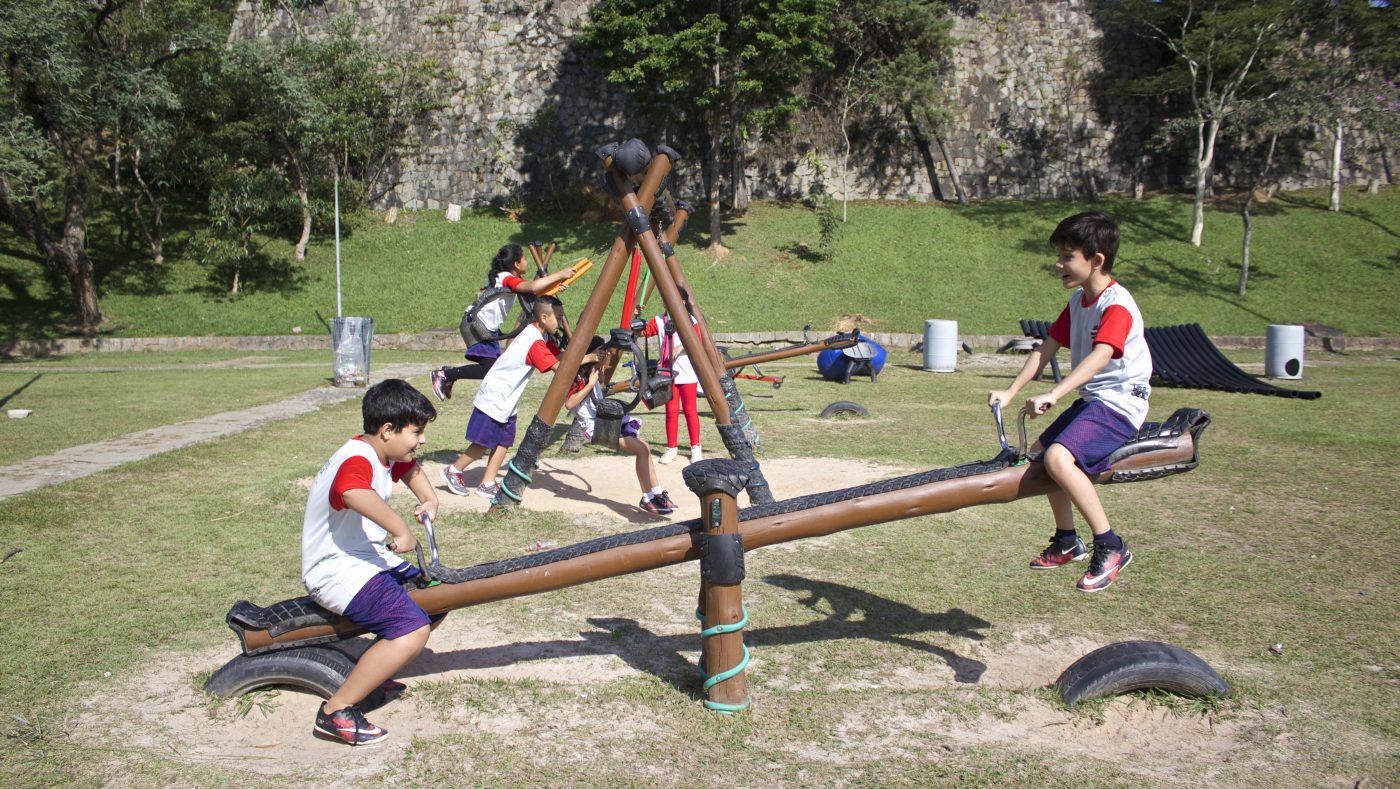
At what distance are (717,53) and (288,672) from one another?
23.3 metres

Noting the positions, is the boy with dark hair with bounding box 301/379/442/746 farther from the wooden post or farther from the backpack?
the backpack

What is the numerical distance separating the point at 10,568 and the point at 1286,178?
34651 mm

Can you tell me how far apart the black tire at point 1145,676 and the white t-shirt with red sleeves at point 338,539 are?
271cm

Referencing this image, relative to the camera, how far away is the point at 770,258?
2691cm

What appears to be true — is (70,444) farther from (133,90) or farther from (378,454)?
(133,90)

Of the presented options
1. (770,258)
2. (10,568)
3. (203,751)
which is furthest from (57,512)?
(770,258)

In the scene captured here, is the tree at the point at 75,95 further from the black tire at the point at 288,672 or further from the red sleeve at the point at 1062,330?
the red sleeve at the point at 1062,330

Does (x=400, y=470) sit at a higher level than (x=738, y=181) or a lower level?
lower

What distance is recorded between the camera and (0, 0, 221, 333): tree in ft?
58.6

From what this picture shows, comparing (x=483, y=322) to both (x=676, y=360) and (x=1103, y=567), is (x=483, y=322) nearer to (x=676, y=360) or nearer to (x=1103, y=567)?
(x=676, y=360)

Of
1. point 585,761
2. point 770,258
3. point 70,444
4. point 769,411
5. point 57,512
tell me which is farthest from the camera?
point 770,258

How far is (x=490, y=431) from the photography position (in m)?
7.13

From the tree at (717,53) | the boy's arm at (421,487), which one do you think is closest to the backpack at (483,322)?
the boy's arm at (421,487)

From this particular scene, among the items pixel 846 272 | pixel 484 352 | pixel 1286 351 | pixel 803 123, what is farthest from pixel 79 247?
pixel 1286 351
